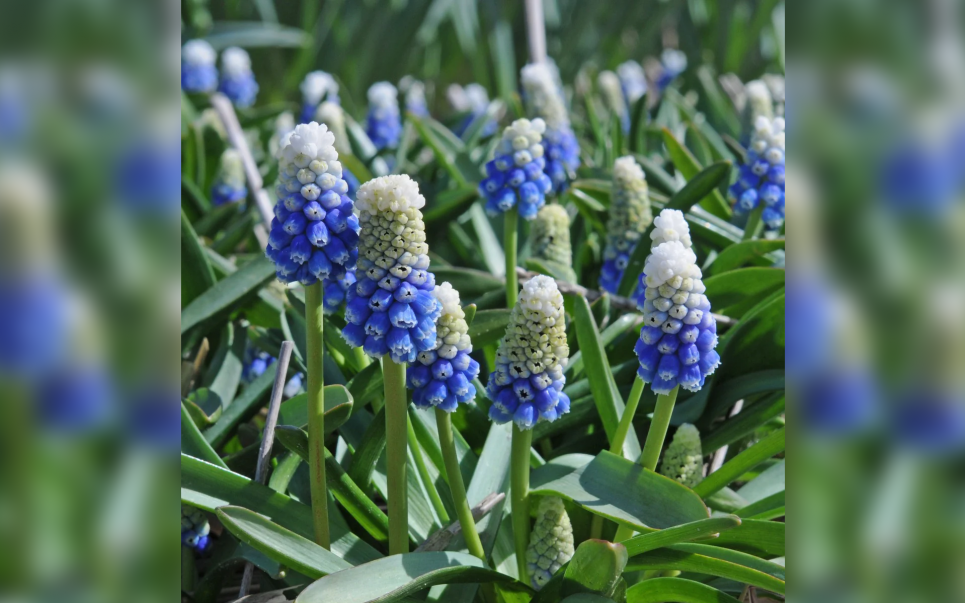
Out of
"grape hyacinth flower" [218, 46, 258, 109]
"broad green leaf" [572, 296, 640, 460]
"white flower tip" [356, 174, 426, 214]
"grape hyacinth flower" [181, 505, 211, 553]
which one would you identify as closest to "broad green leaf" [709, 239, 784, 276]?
"broad green leaf" [572, 296, 640, 460]

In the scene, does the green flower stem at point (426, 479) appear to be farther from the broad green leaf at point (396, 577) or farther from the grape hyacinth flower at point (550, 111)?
the grape hyacinth flower at point (550, 111)

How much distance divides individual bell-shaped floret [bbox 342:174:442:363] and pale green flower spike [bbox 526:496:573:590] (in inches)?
13.7

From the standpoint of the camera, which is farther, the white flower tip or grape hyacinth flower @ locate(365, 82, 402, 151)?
grape hyacinth flower @ locate(365, 82, 402, 151)

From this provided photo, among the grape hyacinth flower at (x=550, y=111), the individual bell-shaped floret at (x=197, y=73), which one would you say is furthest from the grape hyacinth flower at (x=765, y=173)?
the individual bell-shaped floret at (x=197, y=73)

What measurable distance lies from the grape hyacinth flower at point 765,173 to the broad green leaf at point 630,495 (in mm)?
1125

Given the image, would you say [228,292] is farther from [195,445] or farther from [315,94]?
[315,94]

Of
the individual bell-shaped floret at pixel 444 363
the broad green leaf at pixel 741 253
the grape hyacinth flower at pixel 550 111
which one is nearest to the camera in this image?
the individual bell-shaped floret at pixel 444 363

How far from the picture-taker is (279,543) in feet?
4.34

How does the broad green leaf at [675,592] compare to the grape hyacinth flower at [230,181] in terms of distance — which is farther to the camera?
the grape hyacinth flower at [230,181]

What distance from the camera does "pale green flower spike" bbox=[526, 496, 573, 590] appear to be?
139cm

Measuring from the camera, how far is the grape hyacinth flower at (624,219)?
228 cm

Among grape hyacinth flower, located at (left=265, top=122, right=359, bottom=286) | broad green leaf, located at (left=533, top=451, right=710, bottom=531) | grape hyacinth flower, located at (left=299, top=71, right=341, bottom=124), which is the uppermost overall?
grape hyacinth flower, located at (left=265, top=122, right=359, bottom=286)

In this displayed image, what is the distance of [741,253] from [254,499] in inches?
53.2

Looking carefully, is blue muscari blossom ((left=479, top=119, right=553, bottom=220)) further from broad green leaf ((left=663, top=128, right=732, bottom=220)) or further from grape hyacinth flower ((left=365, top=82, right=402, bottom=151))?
grape hyacinth flower ((left=365, top=82, right=402, bottom=151))
